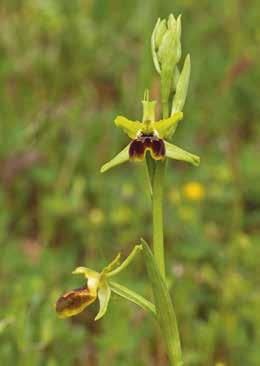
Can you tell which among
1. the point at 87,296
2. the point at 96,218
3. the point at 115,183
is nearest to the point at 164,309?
the point at 87,296

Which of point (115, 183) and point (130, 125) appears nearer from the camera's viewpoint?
point (130, 125)

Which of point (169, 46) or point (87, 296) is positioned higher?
point (169, 46)

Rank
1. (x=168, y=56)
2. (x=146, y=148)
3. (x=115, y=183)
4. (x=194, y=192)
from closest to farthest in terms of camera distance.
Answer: (x=146, y=148) < (x=168, y=56) < (x=194, y=192) < (x=115, y=183)

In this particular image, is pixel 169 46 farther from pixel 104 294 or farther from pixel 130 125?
pixel 104 294

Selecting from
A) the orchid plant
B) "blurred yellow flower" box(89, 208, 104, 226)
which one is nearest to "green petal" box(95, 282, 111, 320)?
the orchid plant

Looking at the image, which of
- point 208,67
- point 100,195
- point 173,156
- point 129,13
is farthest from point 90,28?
point 173,156

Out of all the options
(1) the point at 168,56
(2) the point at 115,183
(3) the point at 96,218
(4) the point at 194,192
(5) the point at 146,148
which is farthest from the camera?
(2) the point at 115,183

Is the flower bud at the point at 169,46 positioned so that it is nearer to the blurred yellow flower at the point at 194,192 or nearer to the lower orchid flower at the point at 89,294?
the lower orchid flower at the point at 89,294

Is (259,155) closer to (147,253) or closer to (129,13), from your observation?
(129,13)
